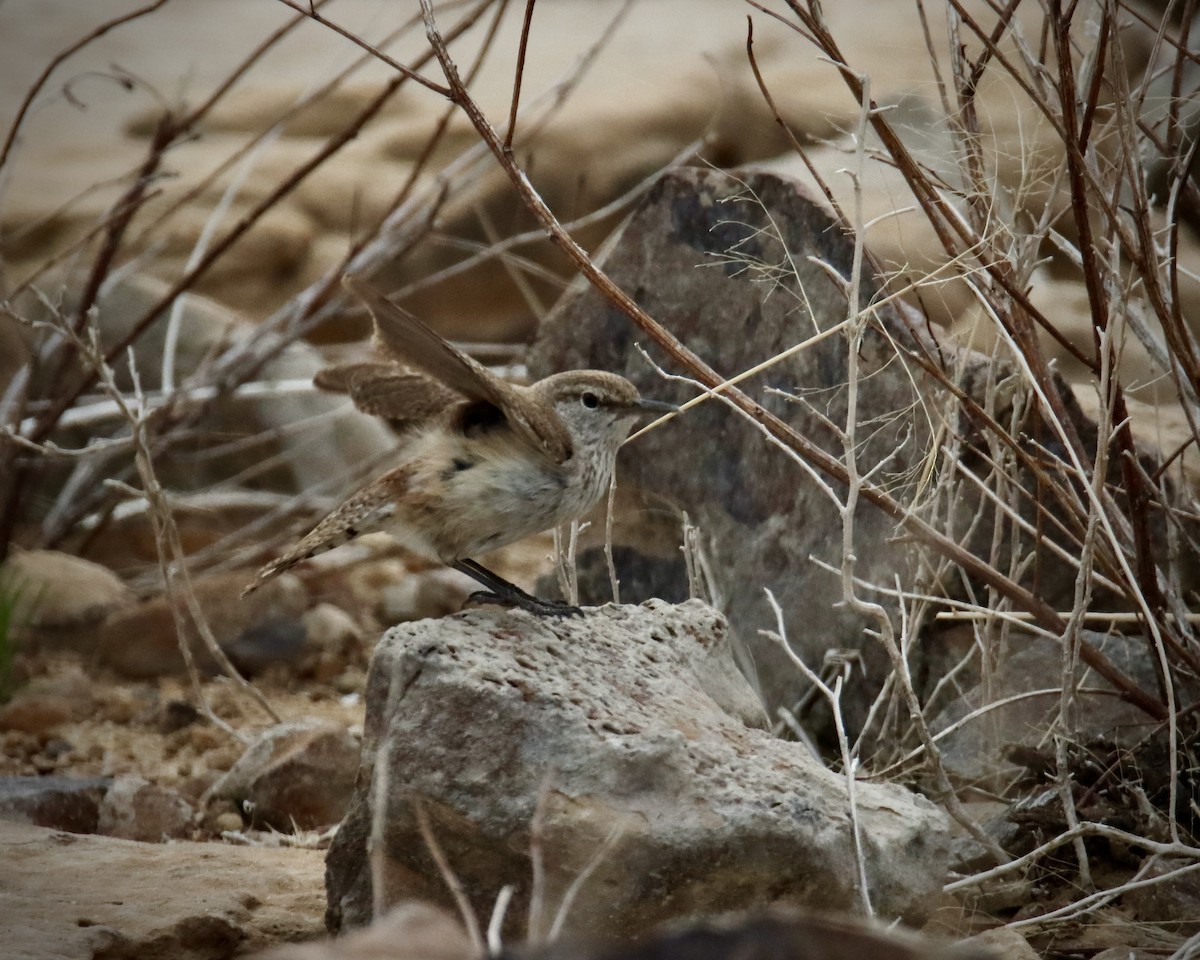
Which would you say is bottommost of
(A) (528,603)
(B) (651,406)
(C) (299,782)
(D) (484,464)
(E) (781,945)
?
(C) (299,782)

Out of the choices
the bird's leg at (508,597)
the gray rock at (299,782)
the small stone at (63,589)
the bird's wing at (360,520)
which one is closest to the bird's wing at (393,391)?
the bird's wing at (360,520)

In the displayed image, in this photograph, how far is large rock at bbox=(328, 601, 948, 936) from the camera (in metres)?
2.70

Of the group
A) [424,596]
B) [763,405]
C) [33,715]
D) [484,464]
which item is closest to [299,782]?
[484,464]

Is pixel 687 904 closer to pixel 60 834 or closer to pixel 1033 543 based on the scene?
pixel 60 834

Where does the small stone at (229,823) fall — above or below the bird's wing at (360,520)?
below

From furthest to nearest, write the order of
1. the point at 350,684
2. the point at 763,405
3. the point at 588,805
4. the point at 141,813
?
the point at 350,684 → the point at 763,405 → the point at 141,813 → the point at 588,805

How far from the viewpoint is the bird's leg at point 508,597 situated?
339 centimetres

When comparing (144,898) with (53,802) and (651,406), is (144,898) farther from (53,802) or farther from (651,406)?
(651,406)

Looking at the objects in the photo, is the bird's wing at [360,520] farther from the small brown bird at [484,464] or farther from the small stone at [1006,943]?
the small stone at [1006,943]

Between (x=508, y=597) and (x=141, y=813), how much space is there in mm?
1365

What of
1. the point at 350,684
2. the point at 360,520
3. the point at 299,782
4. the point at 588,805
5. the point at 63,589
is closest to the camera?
the point at 588,805

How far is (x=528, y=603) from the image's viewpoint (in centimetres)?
Answer: 346

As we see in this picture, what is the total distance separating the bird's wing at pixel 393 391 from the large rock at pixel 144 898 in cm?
120

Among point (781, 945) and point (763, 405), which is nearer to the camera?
point (781, 945)
